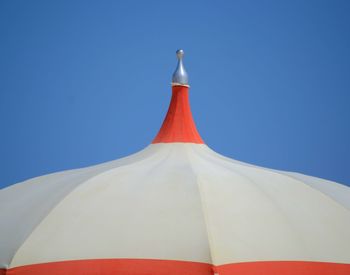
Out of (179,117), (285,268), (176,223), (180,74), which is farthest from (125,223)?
(180,74)

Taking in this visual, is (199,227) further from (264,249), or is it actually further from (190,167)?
(190,167)

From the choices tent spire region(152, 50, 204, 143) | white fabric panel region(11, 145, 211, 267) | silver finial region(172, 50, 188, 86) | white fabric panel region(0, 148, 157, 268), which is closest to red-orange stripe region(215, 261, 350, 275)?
white fabric panel region(11, 145, 211, 267)

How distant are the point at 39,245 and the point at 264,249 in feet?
8.41

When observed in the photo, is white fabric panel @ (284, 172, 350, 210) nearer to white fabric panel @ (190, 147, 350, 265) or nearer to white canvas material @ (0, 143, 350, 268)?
white canvas material @ (0, 143, 350, 268)

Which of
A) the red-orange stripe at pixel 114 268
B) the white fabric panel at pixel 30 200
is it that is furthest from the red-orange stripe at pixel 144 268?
the white fabric panel at pixel 30 200

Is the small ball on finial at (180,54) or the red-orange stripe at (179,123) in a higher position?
the small ball on finial at (180,54)

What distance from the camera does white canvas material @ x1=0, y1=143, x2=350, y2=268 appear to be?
7438 mm

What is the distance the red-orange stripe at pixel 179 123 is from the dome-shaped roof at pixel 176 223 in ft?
2.69

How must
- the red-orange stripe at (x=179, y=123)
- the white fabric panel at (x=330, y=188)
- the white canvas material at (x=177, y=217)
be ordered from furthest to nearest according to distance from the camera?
the red-orange stripe at (x=179, y=123), the white fabric panel at (x=330, y=188), the white canvas material at (x=177, y=217)

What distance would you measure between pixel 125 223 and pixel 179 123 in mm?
3259

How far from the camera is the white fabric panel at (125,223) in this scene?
→ 7.37 metres

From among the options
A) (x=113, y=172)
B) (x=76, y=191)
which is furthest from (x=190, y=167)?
(x=76, y=191)

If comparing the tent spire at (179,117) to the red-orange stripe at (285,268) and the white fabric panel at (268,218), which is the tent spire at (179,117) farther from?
the red-orange stripe at (285,268)

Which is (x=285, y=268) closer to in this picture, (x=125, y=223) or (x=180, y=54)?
(x=125, y=223)
